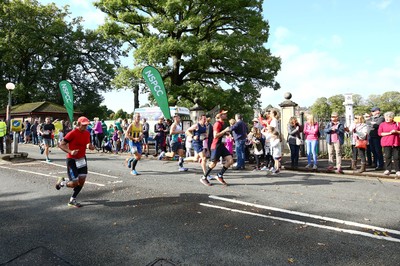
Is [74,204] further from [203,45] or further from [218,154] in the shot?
[203,45]

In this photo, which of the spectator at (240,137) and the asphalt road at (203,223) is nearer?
the asphalt road at (203,223)

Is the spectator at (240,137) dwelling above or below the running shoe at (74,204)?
above

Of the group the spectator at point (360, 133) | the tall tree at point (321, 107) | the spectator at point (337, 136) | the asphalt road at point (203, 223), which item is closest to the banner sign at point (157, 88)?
the asphalt road at point (203, 223)

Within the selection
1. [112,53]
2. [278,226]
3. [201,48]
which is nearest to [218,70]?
[201,48]

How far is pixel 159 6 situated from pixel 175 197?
2052 cm

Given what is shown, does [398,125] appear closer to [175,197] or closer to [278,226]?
[278,226]

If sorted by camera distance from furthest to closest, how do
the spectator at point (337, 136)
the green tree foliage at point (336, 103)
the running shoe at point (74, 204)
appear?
the green tree foliage at point (336, 103), the spectator at point (337, 136), the running shoe at point (74, 204)

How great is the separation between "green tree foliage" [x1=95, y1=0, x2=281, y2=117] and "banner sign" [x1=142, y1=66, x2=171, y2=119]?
654cm

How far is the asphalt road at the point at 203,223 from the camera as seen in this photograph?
11.9 feet

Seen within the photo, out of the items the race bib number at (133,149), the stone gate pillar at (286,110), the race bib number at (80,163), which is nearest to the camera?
the race bib number at (80,163)

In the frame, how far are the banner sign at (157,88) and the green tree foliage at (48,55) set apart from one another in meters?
34.5

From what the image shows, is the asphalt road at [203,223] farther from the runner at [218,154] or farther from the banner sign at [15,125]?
the banner sign at [15,125]

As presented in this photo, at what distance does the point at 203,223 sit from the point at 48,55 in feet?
163

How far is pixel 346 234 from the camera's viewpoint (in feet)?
14.1
